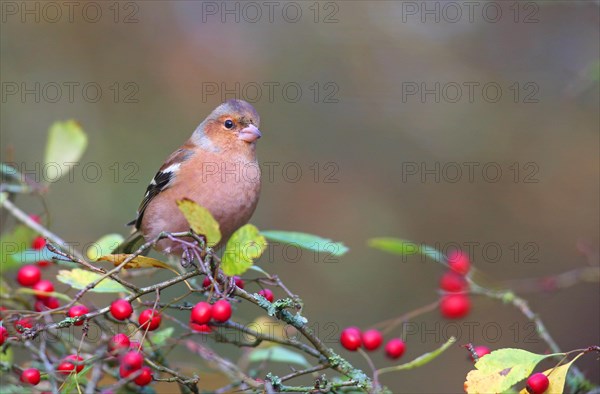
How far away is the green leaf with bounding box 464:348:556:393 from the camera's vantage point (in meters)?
2.29

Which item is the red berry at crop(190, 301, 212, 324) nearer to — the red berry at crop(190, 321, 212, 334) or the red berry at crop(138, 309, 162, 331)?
the red berry at crop(138, 309, 162, 331)

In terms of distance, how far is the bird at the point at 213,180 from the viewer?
4.07m

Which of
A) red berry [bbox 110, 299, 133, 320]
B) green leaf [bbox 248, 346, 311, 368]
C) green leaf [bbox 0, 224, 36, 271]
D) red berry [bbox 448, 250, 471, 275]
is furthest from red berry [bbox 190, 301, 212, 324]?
red berry [bbox 448, 250, 471, 275]

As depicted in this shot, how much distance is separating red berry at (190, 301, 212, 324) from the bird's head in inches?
77.6

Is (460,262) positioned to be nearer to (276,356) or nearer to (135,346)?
(276,356)

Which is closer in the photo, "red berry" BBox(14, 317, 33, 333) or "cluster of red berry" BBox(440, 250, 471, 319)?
"red berry" BBox(14, 317, 33, 333)

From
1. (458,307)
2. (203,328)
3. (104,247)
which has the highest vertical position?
(104,247)

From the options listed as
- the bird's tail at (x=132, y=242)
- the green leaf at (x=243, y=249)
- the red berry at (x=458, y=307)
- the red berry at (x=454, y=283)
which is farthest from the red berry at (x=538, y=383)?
the bird's tail at (x=132, y=242)

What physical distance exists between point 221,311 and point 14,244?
60.4 inches

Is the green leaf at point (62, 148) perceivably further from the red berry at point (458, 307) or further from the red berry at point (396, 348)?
the red berry at point (458, 307)

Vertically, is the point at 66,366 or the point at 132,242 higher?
the point at 66,366

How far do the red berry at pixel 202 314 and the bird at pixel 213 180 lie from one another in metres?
1.16

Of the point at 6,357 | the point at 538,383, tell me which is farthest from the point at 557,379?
the point at 6,357

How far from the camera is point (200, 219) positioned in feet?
7.83
